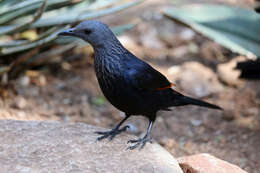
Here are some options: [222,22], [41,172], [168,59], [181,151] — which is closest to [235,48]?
[222,22]

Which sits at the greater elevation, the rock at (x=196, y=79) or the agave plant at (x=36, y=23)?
the agave plant at (x=36, y=23)

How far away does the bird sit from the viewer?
11.2 feet

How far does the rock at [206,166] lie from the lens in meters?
3.33

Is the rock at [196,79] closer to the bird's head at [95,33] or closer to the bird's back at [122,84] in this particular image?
the bird's back at [122,84]

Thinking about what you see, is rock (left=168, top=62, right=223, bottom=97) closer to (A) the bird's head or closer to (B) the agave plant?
(B) the agave plant

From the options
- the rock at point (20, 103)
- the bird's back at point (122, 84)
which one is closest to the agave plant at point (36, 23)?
the rock at point (20, 103)

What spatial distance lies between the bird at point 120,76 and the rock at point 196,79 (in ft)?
6.95

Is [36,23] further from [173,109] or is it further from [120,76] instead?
[120,76]

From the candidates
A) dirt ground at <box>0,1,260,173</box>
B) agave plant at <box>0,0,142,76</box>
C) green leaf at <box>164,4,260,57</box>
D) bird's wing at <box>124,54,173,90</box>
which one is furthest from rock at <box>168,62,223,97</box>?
bird's wing at <box>124,54,173,90</box>

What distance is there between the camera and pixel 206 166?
3367 mm

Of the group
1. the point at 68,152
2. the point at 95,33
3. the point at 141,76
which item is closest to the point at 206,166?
the point at 141,76

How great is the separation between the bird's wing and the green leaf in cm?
152

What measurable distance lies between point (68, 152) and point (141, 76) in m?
0.85

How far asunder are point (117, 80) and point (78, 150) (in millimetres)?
625
